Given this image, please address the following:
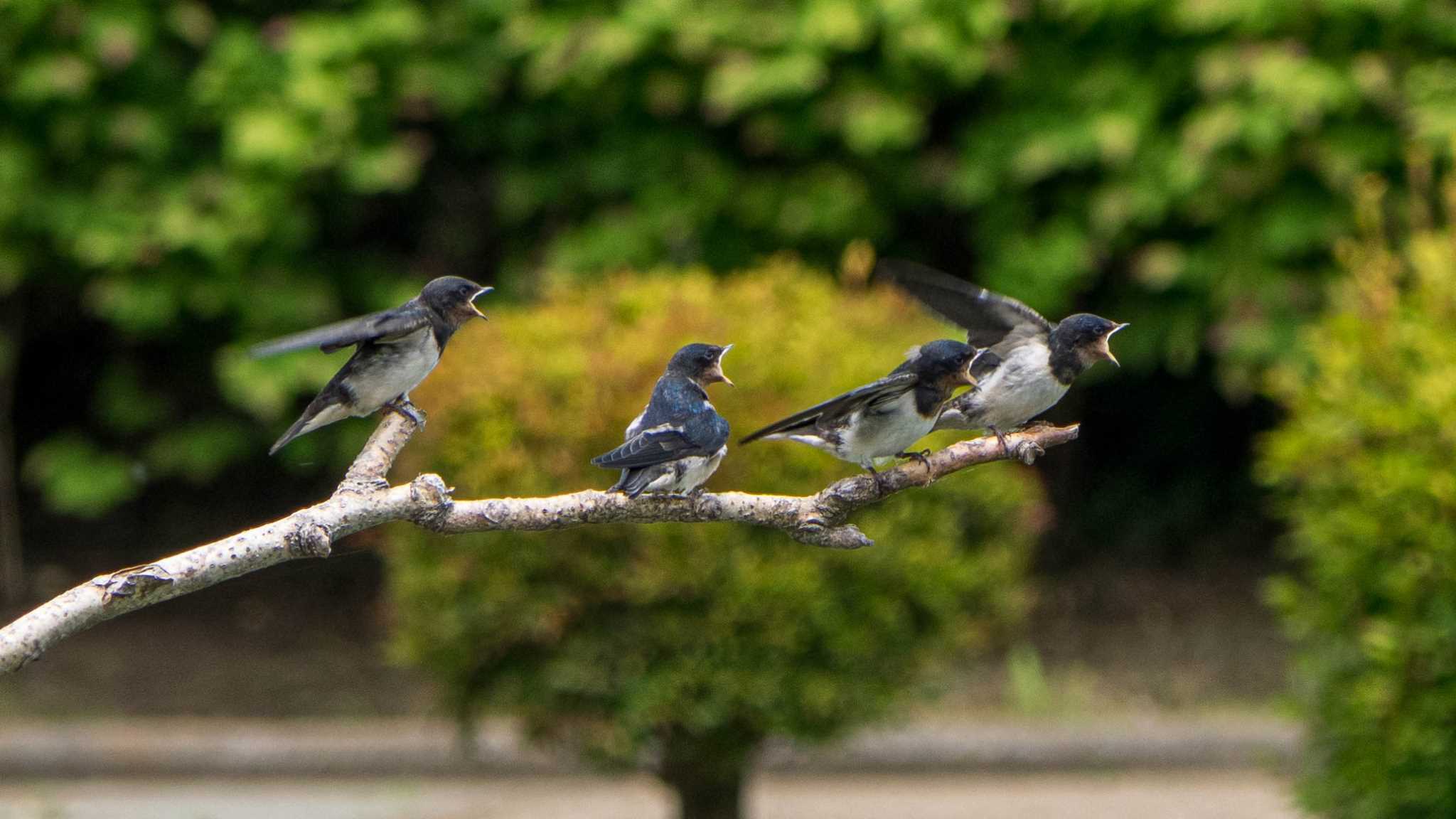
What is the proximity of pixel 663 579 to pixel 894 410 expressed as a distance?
9.44 ft

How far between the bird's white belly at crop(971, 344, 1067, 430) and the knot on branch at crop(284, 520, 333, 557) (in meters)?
1.01

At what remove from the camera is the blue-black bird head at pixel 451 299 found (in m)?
2.53

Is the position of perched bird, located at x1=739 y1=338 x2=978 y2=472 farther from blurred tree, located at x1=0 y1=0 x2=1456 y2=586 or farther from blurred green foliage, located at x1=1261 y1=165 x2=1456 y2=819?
blurred tree, located at x1=0 y1=0 x2=1456 y2=586

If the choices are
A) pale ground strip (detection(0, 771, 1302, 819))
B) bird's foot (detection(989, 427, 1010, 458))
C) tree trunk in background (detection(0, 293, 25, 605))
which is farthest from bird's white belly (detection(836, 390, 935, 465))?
tree trunk in background (detection(0, 293, 25, 605))

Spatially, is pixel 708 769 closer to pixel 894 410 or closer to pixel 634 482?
pixel 634 482

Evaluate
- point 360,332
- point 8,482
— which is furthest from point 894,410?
point 8,482

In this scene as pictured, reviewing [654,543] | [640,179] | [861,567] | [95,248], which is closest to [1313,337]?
[861,567]

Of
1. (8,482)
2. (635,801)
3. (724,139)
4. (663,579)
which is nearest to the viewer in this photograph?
(663,579)

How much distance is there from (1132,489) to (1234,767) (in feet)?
9.02

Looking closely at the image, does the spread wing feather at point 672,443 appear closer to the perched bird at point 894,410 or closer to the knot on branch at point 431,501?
the perched bird at point 894,410

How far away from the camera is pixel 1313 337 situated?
5312 millimetres

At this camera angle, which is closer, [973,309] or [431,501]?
[431,501]

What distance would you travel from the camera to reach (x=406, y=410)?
9.34 feet

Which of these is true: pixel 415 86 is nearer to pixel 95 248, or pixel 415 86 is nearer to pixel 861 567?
pixel 95 248
